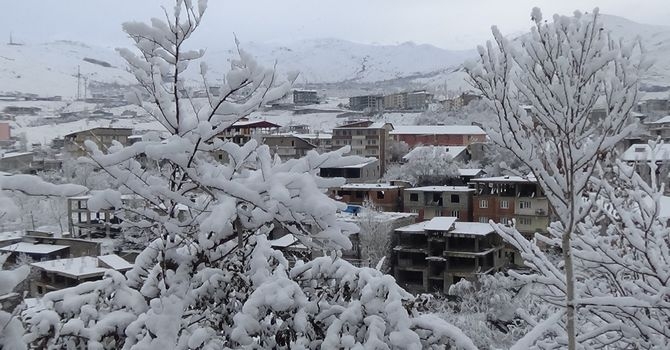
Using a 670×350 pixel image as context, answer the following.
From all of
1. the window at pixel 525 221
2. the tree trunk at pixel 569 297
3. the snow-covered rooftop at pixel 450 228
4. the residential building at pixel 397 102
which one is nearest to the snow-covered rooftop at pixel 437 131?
the window at pixel 525 221

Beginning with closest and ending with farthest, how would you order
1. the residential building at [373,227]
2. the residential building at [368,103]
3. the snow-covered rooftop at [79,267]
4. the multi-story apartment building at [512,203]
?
the snow-covered rooftop at [79,267]
the residential building at [373,227]
the multi-story apartment building at [512,203]
the residential building at [368,103]

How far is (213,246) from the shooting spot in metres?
1.42

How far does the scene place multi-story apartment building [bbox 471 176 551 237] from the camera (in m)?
17.3

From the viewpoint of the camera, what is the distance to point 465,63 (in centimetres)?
222

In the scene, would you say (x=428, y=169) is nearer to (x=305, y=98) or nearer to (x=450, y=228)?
(x=450, y=228)

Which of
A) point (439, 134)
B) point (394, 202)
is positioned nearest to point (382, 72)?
point (439, 134)

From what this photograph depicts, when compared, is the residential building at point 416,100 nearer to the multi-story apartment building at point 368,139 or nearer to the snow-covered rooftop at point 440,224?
the multi-story apartment building at point 368,139

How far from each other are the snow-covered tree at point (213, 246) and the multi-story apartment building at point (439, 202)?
1772cm

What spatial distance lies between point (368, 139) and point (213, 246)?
26463mm

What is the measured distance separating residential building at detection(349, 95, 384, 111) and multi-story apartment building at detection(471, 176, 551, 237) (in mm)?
35979

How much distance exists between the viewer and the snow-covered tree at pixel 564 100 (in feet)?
6.56

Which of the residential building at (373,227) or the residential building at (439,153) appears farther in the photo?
the residential building at (439,153)

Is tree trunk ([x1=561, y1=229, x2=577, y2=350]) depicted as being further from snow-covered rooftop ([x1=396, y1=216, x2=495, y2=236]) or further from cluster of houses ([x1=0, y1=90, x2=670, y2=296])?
snow-covered rooftop ([x1=396, y1=216, x2=495, y2=236])

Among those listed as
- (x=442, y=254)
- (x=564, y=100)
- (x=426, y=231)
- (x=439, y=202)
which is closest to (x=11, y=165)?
(x=564, y=100)
